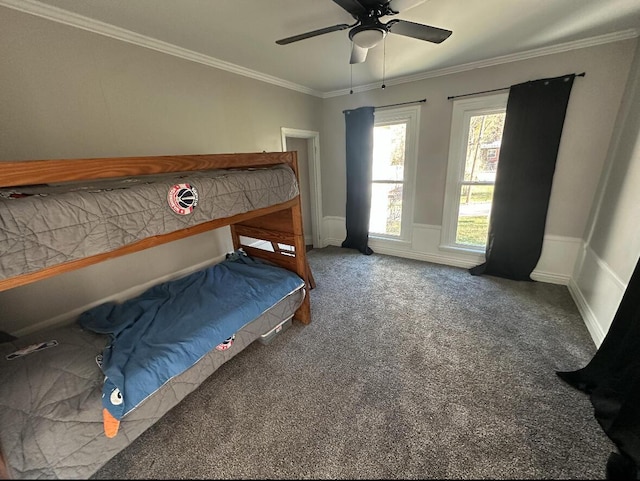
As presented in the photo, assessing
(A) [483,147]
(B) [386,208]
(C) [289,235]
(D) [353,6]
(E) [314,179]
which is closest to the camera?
(D) [353,6]

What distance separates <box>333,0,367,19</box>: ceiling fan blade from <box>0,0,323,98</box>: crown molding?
156 centimetres

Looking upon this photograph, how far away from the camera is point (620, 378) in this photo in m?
1.38

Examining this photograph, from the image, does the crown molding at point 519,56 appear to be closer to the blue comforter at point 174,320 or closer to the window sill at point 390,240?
the window sill at point 390,240

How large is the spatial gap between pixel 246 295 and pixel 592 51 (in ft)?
11.8

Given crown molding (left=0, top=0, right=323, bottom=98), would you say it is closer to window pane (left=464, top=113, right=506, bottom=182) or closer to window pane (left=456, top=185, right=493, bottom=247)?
window pane (left=464, top=113, right=506, bottom=182)

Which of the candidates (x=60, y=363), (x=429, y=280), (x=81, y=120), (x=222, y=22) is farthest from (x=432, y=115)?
(x=60, y=363)

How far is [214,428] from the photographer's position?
1030mm

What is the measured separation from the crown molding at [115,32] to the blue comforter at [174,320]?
5.98ft

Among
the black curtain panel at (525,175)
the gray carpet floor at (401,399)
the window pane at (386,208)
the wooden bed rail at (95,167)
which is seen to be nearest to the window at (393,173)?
the window pane at (386,208)

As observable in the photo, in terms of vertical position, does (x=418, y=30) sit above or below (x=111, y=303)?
above

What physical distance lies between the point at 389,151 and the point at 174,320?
315 cm

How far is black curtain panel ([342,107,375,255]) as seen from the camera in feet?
11.2

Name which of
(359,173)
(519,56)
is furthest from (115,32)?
(519,56)

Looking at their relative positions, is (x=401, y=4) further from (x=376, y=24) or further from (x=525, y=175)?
(x=525, y=175)
